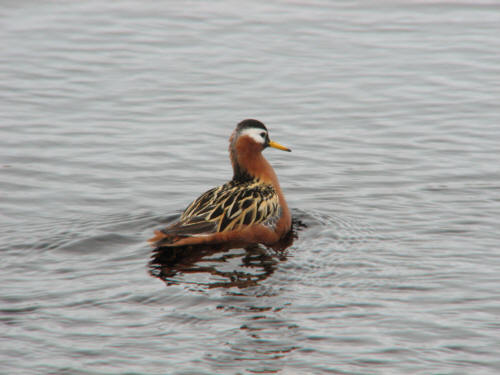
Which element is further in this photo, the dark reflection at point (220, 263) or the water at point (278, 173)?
the dark reflection at point (220, 263)

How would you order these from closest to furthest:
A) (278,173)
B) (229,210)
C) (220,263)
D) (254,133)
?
(220,263) → (229,210) → (254,133) → (278,173)

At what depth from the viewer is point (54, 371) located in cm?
820

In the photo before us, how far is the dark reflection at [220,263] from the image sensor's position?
10.6m

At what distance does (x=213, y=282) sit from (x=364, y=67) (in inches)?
446

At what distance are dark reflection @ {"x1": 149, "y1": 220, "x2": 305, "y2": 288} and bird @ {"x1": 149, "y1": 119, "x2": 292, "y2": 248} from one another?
0.15 m

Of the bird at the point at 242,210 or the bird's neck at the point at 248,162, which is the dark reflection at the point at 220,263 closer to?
the bird at the point at 242,210

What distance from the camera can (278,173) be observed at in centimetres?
1540

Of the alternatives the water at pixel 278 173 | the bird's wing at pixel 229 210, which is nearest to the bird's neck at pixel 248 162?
Result: the bird's wing at pixel 229 210

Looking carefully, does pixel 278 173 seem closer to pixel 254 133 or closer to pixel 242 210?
pixel 254 133

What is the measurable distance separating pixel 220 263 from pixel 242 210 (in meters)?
1.20

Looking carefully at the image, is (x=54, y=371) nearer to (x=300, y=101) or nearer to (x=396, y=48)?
(x=300, y=101)

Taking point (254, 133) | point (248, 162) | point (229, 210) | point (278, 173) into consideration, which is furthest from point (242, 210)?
point (278, 173)

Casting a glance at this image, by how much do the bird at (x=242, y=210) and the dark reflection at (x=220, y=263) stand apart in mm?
148

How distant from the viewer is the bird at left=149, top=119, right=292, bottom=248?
11.6 meters
